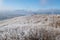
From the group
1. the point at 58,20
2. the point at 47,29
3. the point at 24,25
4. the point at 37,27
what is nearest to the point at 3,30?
the point at 24,25

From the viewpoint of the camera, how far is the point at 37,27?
231 centimetres

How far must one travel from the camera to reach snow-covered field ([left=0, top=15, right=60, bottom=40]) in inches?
85.0

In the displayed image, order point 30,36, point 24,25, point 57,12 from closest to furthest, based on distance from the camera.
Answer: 1. point 30,36
2. point 24,25
3. point 57,12

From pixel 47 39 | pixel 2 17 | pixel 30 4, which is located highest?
pixel 30 4

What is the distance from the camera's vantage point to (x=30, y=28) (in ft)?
7.38

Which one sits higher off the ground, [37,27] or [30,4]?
[30,4]

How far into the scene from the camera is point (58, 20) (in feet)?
8.67

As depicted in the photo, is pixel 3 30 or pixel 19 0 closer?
pixel 3 30

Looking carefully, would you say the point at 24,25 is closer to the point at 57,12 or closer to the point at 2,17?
the point at 2,17

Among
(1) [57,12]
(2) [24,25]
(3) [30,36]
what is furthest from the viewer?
(1) [57,12]

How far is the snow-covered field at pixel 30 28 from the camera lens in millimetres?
2158

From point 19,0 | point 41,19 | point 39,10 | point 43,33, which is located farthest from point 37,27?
point 19,0

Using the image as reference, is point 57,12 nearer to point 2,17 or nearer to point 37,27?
point 37,27

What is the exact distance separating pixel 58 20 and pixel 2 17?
43.8 inches
